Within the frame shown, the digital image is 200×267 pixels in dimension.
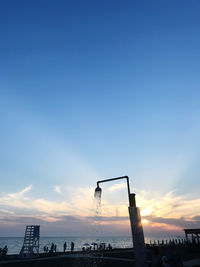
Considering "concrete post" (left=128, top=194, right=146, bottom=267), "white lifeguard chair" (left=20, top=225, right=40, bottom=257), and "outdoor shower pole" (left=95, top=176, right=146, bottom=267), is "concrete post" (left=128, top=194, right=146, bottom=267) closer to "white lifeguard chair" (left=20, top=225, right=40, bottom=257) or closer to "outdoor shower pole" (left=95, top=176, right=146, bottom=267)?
"outdoor shower pole" (left=95, top=176, right=146, bottom=267)

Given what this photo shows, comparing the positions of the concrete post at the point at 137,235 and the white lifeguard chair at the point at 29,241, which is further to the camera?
the white lifeguard chair at the point at 29,241

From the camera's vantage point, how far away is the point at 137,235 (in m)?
9.59

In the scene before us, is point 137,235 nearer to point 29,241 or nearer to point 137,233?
point 137,233

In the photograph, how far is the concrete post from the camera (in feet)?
30.7

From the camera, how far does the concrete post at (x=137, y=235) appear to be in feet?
30.7

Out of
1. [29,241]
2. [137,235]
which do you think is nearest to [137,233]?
[137,235]

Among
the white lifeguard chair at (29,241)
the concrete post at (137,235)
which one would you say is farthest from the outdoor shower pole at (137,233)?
the white lifeguard chair at (29,241)

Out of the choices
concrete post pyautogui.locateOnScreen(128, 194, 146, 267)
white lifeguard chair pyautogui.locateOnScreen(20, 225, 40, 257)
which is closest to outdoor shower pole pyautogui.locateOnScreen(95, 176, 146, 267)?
concrete post pyautogui.locateOnScreen(128, 194, 146, 267)

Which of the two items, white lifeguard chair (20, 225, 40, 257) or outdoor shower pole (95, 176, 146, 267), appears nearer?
outdoor shower pole (95, 176, 146, 267)

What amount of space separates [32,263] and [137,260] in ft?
63.5

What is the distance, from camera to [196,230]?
35.8 m

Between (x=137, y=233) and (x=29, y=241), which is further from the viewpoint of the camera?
(x=29, y=241)

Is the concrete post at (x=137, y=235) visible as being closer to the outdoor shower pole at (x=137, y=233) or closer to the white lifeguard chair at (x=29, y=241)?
the outdoor shower pole at (x=137, y=233)

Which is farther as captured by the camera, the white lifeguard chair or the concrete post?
the white lifeguard chair
